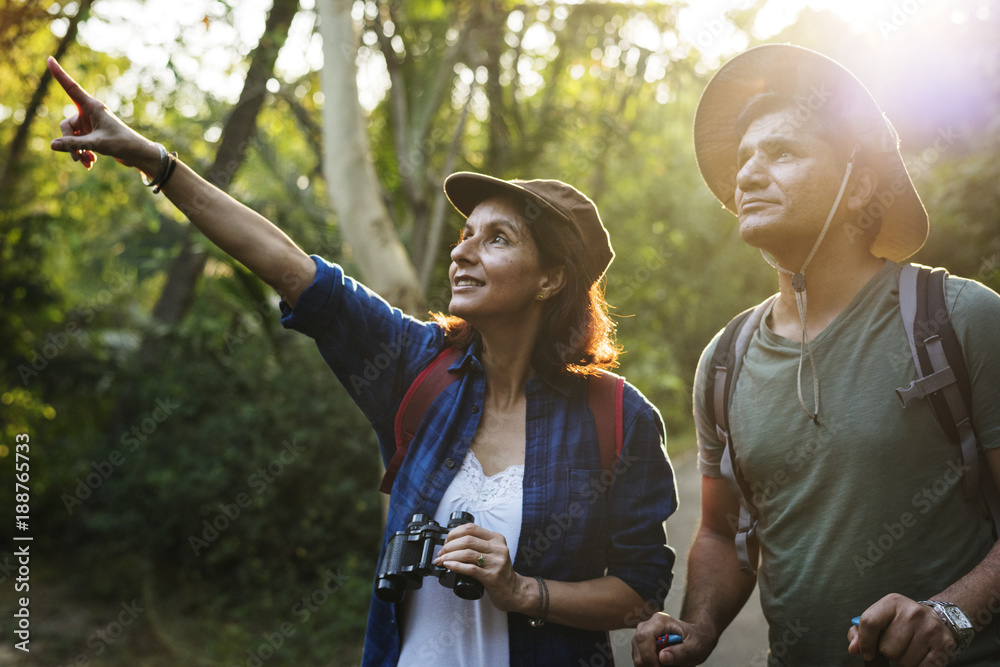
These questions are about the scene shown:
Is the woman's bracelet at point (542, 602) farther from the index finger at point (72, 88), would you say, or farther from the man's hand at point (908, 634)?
the index finger at point (72, 88)

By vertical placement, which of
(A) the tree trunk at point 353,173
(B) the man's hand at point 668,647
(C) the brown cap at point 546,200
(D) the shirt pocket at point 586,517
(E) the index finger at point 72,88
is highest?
(A) the tree trunk at point 353,173

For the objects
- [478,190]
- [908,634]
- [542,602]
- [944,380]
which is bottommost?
[908,634]

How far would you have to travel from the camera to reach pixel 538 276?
2490mm

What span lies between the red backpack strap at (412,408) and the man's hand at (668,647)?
0.82m

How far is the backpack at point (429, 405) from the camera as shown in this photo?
2299mm

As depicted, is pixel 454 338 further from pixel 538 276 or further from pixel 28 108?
pixel 28 108

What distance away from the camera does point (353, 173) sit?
4.54 m

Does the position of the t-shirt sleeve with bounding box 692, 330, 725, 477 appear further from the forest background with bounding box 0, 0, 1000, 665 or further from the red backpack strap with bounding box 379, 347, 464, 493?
the forest background with bounding box 0, 0, 1000, 665

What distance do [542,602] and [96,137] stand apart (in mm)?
1638

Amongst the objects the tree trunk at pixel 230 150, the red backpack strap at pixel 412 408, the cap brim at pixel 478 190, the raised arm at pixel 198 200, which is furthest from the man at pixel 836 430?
the tree trunk at pixel 230 150

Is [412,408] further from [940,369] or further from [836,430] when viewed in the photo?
[940,369]

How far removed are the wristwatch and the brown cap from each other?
53.1 inches

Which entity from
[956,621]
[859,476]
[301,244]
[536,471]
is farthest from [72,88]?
[301,244]

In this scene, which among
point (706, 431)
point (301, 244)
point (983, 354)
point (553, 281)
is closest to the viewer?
point (983, 354)
